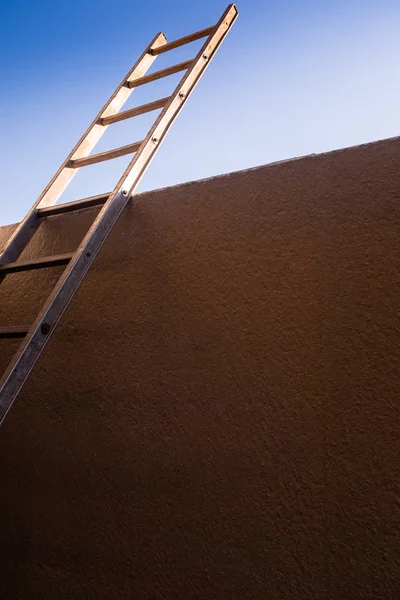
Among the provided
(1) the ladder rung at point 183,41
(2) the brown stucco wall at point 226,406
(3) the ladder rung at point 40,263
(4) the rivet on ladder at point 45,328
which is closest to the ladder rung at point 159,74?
(1) the ladder rung at point 183,41

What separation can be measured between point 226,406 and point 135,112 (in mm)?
1242

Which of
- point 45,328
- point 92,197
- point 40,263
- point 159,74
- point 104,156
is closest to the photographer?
point 45,328

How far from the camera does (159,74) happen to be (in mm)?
1884

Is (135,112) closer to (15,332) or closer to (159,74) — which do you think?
(159,74)

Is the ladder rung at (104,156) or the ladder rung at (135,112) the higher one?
the ladder rung at (135,112)

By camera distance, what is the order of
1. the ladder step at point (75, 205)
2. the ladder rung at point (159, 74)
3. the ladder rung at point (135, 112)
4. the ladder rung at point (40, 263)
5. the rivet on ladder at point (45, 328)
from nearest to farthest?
the rivet on ladder at point (45, 328), the ladder rung at point (40, 263), the ladder step at point (75, 205), the ladder rung at point (135, 112), the ladder rung at point (159, 74)

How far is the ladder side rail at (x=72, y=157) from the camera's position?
1.56m

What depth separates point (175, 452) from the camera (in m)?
1.28

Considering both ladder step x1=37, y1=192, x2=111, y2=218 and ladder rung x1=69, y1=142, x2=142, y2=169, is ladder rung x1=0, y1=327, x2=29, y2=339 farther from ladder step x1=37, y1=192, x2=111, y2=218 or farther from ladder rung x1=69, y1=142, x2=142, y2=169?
ladder rung x1=69, y1=142, x2=142, y2=169

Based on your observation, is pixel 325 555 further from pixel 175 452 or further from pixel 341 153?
pixel 341 153

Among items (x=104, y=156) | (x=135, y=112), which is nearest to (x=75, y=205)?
(x=104, y=156)

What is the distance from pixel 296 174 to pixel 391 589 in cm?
108

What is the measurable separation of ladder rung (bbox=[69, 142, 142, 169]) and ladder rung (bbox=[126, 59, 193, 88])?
1.50 feet

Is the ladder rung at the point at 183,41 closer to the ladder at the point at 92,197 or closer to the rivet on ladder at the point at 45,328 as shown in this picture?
the ladder at the point at 92,197
